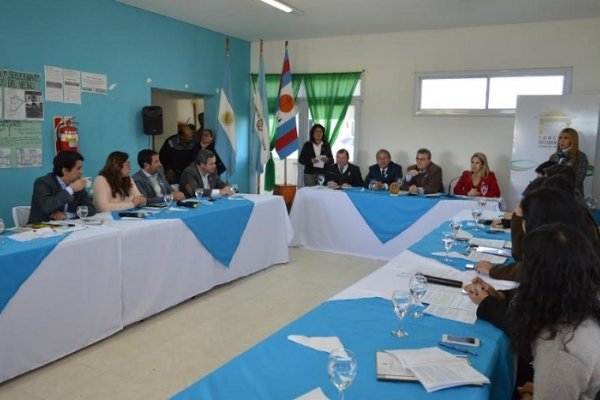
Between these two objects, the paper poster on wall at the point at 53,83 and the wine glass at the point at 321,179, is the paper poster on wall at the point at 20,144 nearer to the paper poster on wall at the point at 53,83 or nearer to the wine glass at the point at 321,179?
the paper poster on wall at the point at 53,83

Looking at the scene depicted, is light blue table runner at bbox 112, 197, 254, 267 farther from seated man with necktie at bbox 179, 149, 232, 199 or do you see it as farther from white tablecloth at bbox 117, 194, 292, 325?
seated man with necktie at bbox 179, 149, 232, 199

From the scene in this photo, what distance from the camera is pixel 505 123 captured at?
20.7ft

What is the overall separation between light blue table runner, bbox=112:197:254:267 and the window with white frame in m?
3.50

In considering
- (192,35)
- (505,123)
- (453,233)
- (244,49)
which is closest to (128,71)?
(192,35)

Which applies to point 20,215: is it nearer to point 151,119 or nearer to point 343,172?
point 151,119

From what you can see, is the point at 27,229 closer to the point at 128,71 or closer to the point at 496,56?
the point at 128,71

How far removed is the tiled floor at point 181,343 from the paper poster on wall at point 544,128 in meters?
2.66

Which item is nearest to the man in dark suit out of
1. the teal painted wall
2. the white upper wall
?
the teal painted wall

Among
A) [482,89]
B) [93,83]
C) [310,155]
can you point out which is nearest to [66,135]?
[93,83]

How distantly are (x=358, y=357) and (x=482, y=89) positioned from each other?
5.80m

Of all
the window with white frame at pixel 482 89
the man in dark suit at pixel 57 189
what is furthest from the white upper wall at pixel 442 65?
the man in dark suit at pixel 57 189

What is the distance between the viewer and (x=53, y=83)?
16.0 feet

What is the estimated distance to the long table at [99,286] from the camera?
2623 millimetres

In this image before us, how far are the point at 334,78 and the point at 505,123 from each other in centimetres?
249
